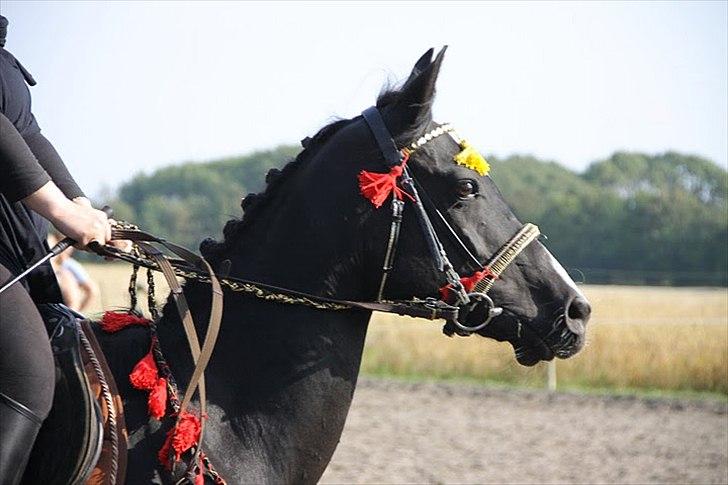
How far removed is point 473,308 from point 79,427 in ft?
4.67

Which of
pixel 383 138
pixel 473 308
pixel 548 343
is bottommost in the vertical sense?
pixel 548 343

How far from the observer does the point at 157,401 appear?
10.4ft

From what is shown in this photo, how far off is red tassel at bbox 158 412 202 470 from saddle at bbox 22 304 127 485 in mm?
134

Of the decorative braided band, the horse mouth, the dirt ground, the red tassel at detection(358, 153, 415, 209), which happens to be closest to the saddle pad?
the red tassel at detection(358, 153, 415, 209)

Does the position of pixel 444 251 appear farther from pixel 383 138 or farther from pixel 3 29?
pixel 3 29

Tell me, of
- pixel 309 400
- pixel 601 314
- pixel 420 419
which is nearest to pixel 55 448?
pixel 309 400

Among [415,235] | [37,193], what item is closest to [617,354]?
[415,235]

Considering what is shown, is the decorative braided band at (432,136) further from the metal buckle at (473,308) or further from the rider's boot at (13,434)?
the rider's boot at (13,434)

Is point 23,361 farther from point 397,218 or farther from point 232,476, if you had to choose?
point 397,218

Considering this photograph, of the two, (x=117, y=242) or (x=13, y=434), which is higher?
(x=117, y=242)

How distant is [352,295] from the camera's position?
3.47 metres

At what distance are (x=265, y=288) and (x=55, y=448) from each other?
2.94 ft

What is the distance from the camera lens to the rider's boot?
289 cm

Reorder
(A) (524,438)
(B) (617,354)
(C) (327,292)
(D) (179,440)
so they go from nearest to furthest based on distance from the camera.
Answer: (D) (179,440)
(C) (327,292)
(A) (524,438)
(B) (617,354)
